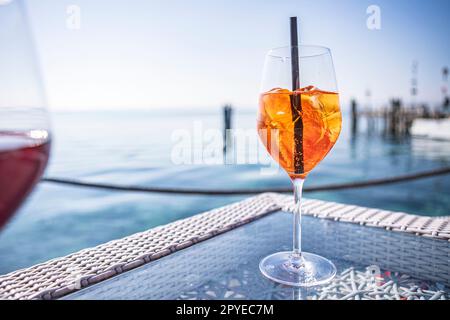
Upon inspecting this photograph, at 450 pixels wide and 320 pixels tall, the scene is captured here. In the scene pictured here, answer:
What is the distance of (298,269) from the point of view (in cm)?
73

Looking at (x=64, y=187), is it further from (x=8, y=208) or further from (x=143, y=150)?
(x=8, y=208)

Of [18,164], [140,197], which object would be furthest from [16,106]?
[140,197]

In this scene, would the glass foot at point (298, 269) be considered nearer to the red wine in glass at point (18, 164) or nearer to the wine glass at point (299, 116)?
the wine glass at point (299, 116)

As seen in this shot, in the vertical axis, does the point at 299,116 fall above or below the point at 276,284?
above

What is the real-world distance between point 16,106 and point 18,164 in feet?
0.18

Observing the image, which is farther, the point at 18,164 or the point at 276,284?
the point at 276,284

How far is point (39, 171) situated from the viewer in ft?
1.24

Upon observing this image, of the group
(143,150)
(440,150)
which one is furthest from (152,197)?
(440,150)

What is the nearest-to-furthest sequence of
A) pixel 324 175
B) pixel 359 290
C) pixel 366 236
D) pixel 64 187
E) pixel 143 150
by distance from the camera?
pixel 359 290 → pixel 366 236 → pixel 64 187 → pixel 324 175 → pixel 143 150

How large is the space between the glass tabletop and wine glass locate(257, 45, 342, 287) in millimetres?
54

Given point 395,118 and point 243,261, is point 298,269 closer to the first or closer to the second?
point 243,261

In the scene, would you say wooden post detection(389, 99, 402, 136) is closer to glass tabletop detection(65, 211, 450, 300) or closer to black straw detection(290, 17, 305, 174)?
glass tabletop detection(65, 211, 450, 300)

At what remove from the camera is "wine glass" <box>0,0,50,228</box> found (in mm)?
331
